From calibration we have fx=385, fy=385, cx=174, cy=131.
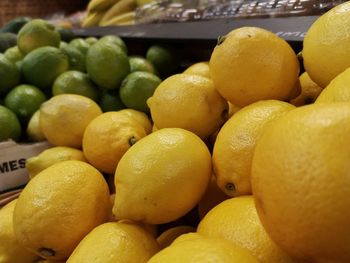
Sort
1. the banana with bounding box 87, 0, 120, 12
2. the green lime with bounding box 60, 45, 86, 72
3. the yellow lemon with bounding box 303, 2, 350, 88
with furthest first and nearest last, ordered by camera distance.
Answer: the banana with bounding box 87, 0, 120, 12 → the green lime with bounding box 60, 45, 86, 72 → the yellow lemon with bounding box 303, 2, 350, 88

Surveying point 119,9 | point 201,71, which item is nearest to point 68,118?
point 201,71

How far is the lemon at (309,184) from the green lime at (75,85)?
94cm

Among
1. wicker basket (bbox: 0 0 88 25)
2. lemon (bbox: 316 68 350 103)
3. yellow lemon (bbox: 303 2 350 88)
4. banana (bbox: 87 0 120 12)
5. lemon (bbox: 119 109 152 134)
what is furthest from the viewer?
wicker basket (bbox: 0 0 88 25)

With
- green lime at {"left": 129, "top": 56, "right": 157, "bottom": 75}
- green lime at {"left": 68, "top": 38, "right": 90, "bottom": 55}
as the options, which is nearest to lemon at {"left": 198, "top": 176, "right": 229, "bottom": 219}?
green lime at {"left": 129, "top": 56, "right": 157, "bottom": 75}

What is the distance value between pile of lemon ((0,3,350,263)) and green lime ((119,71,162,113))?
337 mm

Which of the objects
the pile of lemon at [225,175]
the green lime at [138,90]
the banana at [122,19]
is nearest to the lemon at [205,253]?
the pile of lemon at [225,175]

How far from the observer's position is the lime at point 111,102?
1249 mm

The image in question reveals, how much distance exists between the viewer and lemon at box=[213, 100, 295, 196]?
0.56m

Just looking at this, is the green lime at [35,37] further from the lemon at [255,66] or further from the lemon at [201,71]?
the lemon at [255,66]

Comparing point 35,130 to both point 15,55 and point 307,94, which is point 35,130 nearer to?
point 15,55

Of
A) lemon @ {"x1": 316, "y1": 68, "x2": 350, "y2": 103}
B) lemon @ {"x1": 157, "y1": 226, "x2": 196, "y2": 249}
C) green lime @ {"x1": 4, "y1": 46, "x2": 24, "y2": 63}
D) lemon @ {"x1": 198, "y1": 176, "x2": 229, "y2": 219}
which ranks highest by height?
lemon @ {"x1": 316, "y1": 68, "x2": 350, "y2": 103}

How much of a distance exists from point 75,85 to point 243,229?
91cm

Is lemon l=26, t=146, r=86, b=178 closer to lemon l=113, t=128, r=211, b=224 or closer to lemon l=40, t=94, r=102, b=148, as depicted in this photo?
lemon l=40, t=94, r=102, b=148

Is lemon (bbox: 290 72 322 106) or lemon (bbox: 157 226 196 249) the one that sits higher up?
lemon (bbox: 290 72 322 106)
